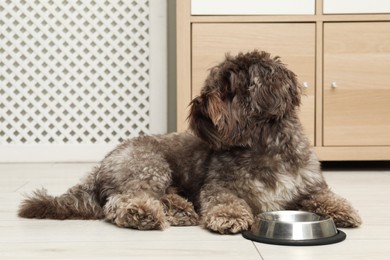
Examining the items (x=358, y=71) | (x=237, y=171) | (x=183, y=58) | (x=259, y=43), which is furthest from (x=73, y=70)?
(x=237, y=171)

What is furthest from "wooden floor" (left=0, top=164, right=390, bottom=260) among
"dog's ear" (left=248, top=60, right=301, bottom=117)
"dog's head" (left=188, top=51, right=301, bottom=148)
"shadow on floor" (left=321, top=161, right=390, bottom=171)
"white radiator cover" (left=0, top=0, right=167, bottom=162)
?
"white radiator cover" (left=0, top=0, right=167, bottom=162)

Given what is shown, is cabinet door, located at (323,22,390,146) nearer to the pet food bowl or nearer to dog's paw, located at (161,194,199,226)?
dog's paw, located at (161,194,199,226)

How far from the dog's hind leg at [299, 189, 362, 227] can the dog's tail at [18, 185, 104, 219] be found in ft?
2.59

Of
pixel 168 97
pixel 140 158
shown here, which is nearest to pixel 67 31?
pixel 168 97

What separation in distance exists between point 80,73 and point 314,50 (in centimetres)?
180

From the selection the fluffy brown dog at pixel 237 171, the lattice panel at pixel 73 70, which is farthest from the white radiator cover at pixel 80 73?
the fluffy brown dog at pixel 237 171

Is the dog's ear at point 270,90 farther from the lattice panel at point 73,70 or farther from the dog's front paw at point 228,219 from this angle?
the lattice panel at point 73,70

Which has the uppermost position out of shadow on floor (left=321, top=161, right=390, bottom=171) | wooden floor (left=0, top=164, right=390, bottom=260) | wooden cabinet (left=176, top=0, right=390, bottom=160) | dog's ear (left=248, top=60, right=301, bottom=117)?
wooden cabinet (left=176, top=0, right=390, bottom=160)

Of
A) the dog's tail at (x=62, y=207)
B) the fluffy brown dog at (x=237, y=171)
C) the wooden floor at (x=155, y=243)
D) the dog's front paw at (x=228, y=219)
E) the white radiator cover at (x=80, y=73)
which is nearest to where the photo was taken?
the wooden floor at (x=155, y=243)

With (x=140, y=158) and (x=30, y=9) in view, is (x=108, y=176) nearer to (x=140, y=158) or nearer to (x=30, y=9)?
(x=140, y=158)

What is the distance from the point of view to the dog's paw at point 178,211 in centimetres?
231

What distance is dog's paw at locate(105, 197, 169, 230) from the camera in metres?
2.20

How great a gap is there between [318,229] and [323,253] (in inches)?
5.0

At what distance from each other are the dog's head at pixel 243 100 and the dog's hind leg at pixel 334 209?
11.9 inches
